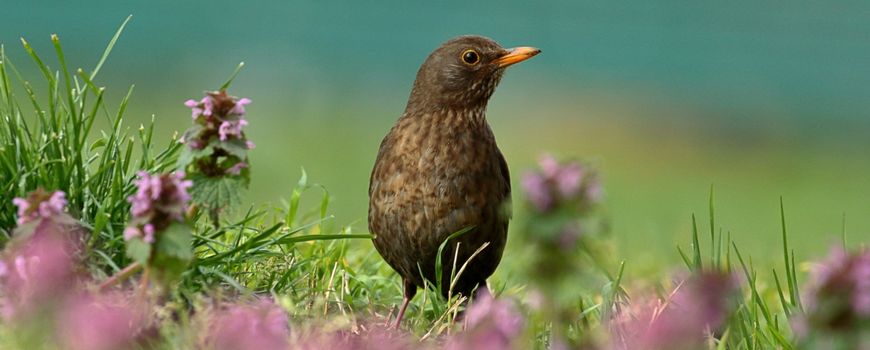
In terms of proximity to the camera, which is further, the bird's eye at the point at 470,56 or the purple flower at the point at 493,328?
the bird's eye at the point at 470,56

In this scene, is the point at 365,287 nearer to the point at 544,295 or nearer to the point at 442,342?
the point at 442,342

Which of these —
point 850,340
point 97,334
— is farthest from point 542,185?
point 97,334

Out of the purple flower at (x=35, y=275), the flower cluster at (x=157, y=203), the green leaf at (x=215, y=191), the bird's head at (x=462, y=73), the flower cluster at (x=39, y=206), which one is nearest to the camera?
the purple flower at (x=35, y=275)

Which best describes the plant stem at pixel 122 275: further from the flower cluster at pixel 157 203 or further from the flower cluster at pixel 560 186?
the flower cluster at pixel 560 186

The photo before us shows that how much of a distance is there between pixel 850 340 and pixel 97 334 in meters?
1.45

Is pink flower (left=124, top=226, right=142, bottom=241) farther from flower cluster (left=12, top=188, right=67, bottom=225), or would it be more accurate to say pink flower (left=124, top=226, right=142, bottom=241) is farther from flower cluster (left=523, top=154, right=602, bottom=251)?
flower cluster (left=523, top=154, right=602, bottom=251)

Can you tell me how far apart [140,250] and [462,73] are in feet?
7.24

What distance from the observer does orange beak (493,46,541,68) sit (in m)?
5.02

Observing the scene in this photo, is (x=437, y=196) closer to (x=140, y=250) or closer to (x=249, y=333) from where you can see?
(x=140, y=250)

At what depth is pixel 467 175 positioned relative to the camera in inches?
185

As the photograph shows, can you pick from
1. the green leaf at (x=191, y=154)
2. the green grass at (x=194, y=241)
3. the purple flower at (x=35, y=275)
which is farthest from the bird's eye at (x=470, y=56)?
the purple flower at (x=35, y=275)

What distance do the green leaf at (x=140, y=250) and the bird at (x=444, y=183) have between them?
1546 millimetres

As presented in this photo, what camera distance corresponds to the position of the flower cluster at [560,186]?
2.43 meters

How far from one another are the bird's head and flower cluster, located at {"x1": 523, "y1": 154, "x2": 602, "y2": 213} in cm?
253
